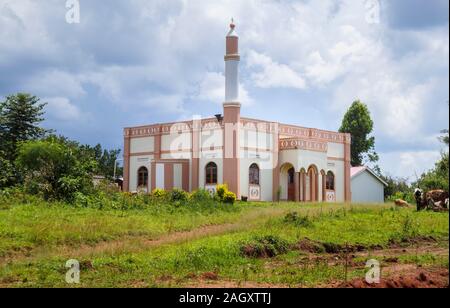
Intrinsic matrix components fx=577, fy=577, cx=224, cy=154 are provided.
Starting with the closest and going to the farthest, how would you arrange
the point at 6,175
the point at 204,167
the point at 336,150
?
1. the point at 6,175
2. the point at 204,167
3. the point at 336,150

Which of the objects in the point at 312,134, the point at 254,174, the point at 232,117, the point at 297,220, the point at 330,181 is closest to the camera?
the point at 297,220

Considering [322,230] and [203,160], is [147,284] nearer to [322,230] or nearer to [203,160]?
[322,230]

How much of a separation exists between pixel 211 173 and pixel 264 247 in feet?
69.5

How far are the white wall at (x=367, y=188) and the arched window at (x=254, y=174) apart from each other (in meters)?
10.4

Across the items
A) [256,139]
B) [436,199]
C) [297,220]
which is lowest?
[297,220]

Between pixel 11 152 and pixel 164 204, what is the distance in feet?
46.6

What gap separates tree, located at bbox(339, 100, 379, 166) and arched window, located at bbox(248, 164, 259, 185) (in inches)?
673

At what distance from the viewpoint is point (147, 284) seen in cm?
1041

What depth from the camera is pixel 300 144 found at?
120ft

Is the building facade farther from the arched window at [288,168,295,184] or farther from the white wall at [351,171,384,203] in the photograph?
the white wall at [351,171,384,203]

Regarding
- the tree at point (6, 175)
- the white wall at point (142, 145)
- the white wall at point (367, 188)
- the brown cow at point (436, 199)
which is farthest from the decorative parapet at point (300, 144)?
the tree at point (6, 175)

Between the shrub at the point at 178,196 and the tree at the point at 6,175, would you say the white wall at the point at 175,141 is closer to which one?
the shrub at the point at 178,196

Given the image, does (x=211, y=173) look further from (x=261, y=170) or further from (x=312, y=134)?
(x=312, y=134)

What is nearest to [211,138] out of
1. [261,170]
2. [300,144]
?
[261,170]
